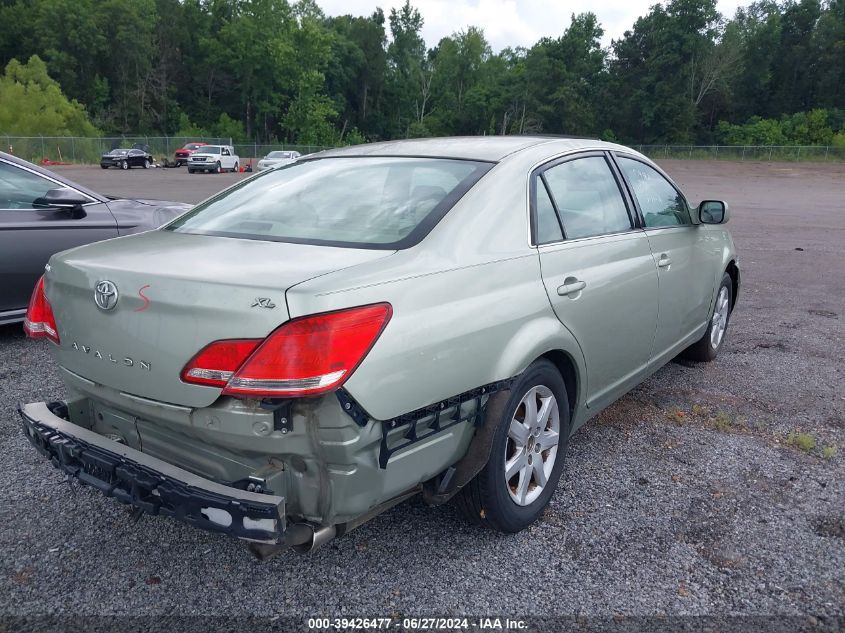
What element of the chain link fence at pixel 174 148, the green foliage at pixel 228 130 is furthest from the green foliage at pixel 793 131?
the green foliage at pixel 228 130

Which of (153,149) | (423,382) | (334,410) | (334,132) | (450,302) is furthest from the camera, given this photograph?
(334,132)

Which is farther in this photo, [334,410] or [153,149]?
[153,149]

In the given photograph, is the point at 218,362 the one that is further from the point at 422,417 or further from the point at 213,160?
the point at 213,160

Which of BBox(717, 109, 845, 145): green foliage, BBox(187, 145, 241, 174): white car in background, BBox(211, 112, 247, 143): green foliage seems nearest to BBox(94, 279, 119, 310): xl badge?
BBox(187, 145, 241, 174): white car in background

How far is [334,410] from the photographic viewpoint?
2.11 m

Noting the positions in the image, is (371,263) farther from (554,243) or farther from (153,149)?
(153,149)

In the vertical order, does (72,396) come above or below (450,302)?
below

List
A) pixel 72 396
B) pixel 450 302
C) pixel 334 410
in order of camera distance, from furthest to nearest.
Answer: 1. pixel 72 396
2. pixel 450 302
3. pixel 334 410

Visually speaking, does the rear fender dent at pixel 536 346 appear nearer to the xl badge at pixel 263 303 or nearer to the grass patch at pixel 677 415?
the xl badge at pixel 263 303

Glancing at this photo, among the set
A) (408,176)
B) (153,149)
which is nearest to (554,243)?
(408,176)

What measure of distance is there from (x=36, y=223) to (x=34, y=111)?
5604cm

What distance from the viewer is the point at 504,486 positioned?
280 centimetres

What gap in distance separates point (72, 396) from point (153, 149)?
57885 millimetres

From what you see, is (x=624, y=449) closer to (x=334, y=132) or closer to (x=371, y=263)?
(x=371, y=263)
